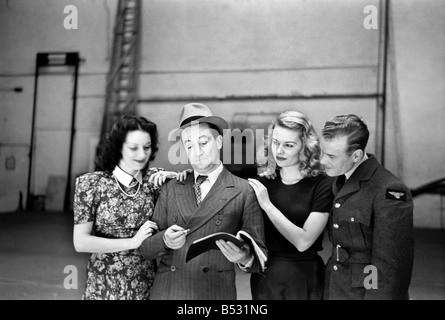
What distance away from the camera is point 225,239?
72.9 inches

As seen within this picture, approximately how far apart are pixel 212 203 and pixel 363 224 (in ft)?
2.23

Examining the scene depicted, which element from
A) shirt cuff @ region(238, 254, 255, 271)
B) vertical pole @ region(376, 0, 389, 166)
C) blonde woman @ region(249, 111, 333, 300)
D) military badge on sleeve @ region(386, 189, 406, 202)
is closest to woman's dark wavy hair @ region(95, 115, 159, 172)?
blonde woman @ region(249, 111, 333, 300)

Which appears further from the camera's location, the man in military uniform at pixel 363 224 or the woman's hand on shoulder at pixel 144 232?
the woman's hand on shoulder at pixel 144 232

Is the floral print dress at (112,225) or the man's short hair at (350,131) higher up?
the man's short hair at (350,131)

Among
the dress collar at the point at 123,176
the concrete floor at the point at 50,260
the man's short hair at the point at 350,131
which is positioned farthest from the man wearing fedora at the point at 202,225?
the concrete floor at the point at 50,260

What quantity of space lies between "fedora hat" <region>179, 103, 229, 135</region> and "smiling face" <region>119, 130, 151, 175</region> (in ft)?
0.65

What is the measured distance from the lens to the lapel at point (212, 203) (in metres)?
2.04

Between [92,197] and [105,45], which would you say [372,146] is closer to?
[92,197]

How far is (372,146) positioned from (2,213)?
2393 millimetres

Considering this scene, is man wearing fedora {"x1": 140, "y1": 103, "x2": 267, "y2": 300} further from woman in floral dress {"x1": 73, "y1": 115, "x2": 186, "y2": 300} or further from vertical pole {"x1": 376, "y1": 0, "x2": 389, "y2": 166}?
vertical pole {"x1": 376, "y1": 0, "x2": 389, "y2": 166}

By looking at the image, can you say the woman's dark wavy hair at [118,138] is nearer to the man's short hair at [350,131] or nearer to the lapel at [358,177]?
the man's short hair at [350,131]

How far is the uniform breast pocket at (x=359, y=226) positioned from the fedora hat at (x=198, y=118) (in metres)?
0.74
